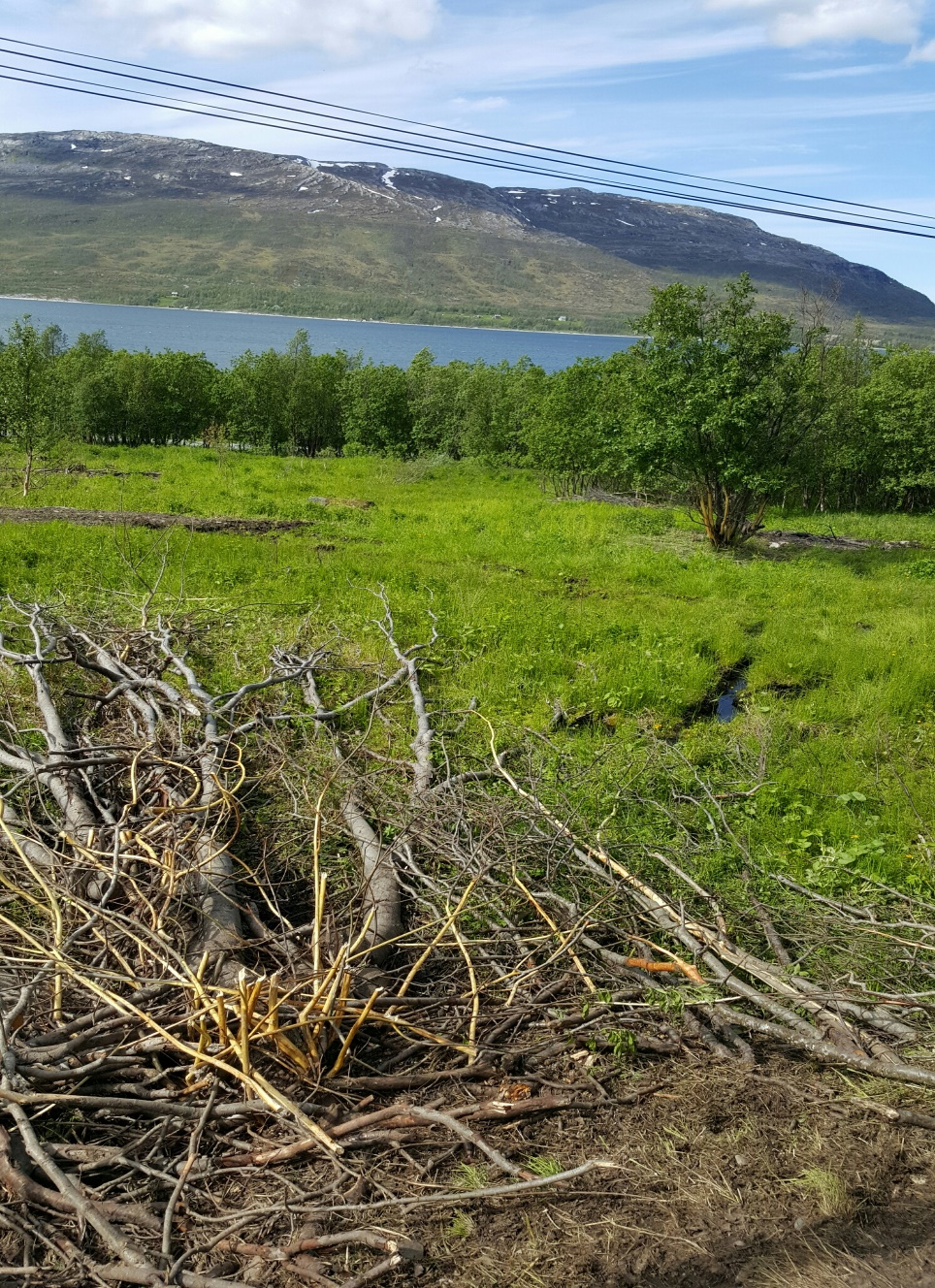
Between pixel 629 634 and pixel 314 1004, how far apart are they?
8536 millimetres

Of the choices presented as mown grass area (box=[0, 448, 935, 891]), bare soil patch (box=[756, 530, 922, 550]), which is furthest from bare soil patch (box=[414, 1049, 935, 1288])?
bare soil patch (box=[756, 530, 922, 550])

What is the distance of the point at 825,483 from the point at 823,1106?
1126 inches

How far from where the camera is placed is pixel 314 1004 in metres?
3.46

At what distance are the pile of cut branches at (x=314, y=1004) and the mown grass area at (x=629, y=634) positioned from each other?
3.37 ft

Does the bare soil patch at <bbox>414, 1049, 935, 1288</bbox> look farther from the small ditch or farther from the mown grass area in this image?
the small ditch

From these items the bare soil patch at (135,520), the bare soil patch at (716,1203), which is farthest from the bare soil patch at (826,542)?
the bare soil patch at (716,1203)

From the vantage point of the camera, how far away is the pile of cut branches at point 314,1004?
294cm

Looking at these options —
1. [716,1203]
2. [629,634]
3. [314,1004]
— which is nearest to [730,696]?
[629,634]

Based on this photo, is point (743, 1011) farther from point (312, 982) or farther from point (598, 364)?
point (598, 364)

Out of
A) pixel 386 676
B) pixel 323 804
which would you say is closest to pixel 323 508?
pixel 386 676

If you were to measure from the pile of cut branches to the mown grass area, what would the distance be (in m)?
1.03

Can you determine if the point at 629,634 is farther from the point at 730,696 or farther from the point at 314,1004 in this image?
the point at 314,1004

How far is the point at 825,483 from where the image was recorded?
29.1 meters

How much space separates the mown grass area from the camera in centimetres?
682
